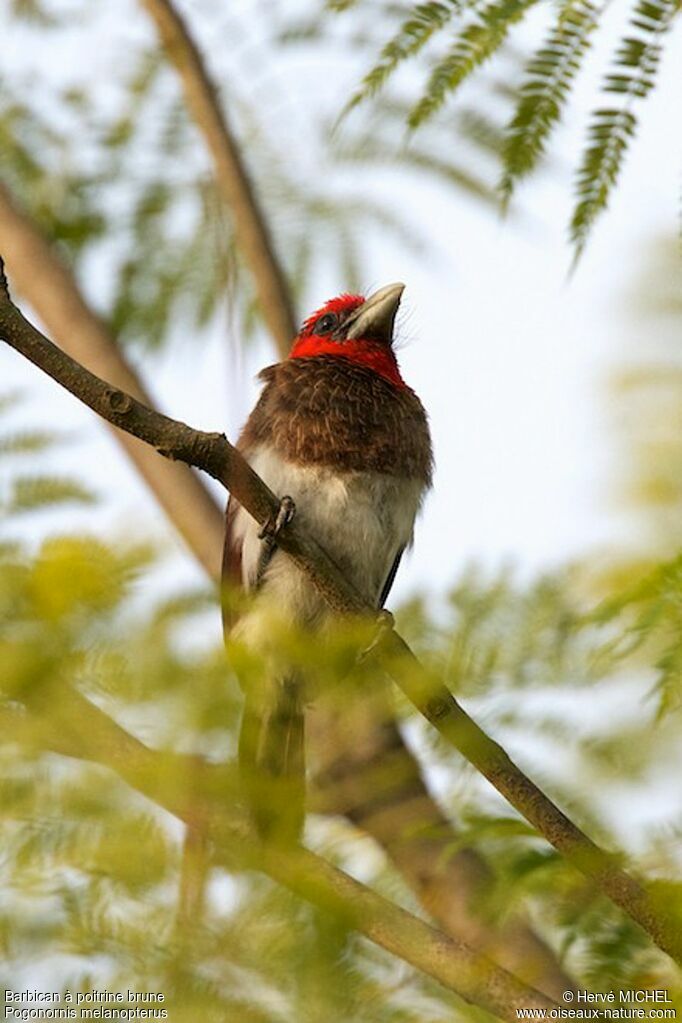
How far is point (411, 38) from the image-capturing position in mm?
2803

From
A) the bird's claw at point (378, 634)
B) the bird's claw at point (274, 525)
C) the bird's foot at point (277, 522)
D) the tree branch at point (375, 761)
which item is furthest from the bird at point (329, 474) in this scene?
the bird's claw at point (378, 634)

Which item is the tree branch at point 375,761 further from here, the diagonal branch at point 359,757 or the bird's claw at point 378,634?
the bird's claw at point 378,634

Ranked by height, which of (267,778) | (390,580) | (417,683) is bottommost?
(267,778)

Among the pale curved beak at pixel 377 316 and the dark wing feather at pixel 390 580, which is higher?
the pale curved beak at pixel 377 316

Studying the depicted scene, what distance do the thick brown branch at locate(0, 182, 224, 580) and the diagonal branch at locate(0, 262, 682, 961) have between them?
1.72 meters

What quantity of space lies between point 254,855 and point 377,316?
290 centimetres

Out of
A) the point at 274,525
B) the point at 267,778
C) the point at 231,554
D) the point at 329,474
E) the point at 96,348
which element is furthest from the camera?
the point at 96,348

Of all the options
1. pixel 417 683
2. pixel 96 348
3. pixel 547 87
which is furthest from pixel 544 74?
pixel 96 348

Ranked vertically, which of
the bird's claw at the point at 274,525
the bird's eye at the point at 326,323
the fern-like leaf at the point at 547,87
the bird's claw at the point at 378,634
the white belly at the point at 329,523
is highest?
the bird's eye at the point at 326,323

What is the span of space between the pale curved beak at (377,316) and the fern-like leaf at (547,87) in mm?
2228

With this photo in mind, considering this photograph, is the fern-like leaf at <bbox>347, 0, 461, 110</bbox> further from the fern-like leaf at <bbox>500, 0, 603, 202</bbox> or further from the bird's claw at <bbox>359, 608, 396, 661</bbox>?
the bird's claw at <bbox>359, 608, 396, 661</bbox>

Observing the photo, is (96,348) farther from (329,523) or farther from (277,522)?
(277,522)

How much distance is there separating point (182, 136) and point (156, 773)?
3.24 meters

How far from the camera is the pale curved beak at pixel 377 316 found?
5.01 metres
